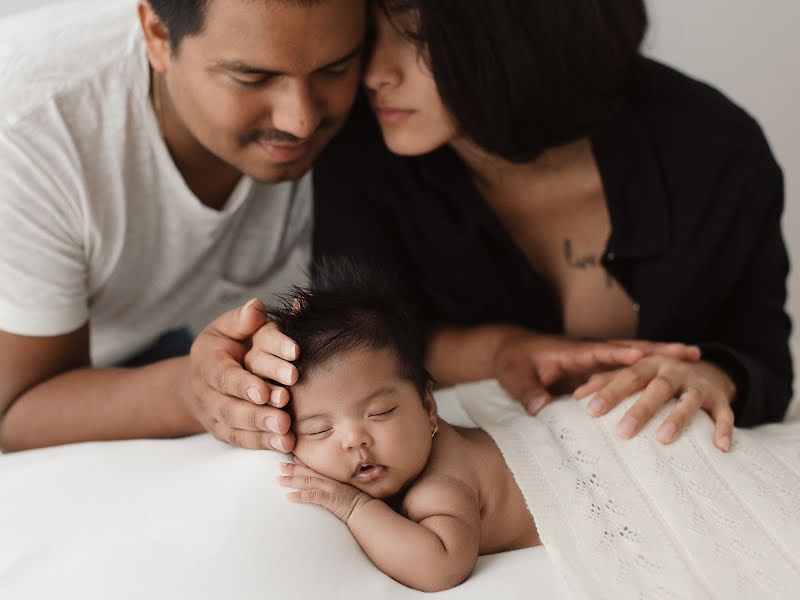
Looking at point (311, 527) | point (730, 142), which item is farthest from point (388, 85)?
point (311, 527)

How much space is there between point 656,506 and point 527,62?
74 centimetres

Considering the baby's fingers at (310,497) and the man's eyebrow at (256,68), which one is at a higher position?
the man's eyebrow at (256,68)

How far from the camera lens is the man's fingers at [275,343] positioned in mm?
1147

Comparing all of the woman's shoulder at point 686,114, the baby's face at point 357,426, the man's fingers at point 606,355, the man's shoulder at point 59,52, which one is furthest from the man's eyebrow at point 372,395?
the woman's shoulder at point 686,114

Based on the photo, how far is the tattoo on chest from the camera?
172cm

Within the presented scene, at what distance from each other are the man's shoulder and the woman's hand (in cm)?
98

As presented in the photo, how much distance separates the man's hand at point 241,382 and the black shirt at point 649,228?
1.65ft

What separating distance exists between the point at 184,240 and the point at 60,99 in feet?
1.17

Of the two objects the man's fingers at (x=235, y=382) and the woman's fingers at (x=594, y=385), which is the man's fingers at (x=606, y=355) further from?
the man's fingers at (x=235, y=382)

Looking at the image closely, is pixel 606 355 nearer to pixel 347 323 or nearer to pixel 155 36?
pixel 347 323

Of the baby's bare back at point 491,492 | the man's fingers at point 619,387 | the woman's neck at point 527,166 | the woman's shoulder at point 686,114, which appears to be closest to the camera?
the baby's bare back at point 491,492

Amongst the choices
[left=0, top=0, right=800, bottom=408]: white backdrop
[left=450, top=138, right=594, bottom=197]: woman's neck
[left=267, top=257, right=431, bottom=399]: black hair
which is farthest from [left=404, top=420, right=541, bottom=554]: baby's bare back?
[left=0, top=0, right=800, bottom=408]: white backdrop

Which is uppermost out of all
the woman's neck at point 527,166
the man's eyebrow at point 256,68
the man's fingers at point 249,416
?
the man's eyebrow at point 256,68

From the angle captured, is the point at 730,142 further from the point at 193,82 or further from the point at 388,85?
the point at 193,82
